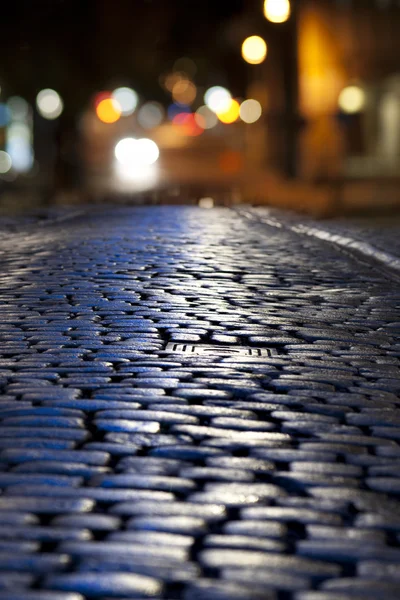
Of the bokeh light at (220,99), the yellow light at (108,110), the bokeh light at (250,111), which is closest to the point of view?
the bokeh light at (250,111)

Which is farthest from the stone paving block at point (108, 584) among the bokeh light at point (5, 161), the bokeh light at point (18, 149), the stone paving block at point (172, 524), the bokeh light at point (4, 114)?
the bokeh light at point (5, 161)

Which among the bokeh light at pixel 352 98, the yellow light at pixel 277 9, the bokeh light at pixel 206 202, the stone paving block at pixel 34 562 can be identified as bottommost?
the bokeh light at pixel 206 202

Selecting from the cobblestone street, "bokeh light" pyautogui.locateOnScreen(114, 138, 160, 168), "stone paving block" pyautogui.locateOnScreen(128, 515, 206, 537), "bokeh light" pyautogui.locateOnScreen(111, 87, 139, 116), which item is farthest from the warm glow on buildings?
"stone paving block" pyautogui.locateOnScreen(128, 515, 206, 537)

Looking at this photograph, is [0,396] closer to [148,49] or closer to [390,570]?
[390,570]

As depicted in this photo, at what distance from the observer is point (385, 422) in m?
5.06

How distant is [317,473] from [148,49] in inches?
1326

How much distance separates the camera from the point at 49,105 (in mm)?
39562

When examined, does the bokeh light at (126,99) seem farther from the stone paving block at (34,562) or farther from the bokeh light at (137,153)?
the stone paving block at (34,562)

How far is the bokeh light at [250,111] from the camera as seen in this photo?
51.8 metres

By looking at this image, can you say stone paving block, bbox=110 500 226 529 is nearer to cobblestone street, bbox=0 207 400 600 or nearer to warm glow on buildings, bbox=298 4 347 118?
cobblestone street, bbox=0 207 400 600

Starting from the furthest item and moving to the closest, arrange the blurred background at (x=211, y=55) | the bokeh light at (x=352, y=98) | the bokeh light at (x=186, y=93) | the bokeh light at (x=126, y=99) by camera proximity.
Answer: the bokeh light at (x=186, y=93) < the bokeh light at (x=126, y=99) < the bokeh light at (x=352, y=98) < the blurred background at (x=211, y=55)

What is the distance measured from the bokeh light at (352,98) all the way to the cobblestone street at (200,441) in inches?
991

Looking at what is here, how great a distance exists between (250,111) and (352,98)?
64.8 feet

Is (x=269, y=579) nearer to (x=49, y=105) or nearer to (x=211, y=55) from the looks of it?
(x=49, y=105)
